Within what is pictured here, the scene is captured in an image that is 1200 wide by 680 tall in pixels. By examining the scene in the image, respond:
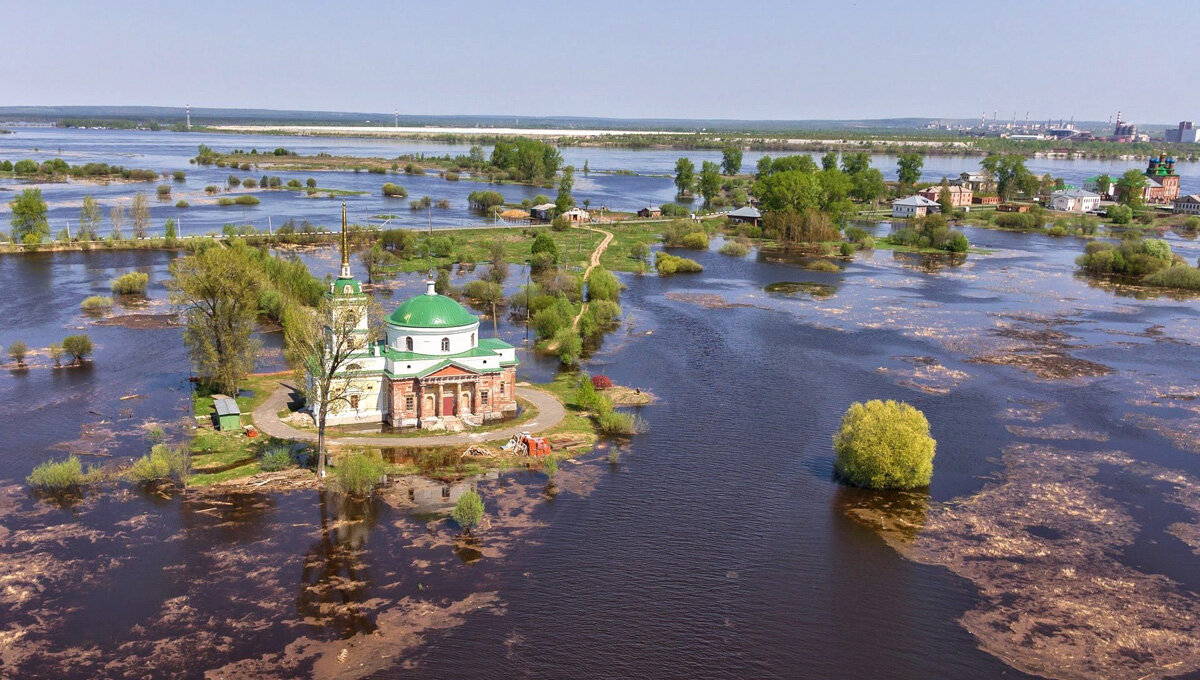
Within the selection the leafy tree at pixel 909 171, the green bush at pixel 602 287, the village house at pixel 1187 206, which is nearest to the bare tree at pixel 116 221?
the green bush at pixel 602 287

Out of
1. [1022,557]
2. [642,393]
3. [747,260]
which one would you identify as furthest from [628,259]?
[1022,557]

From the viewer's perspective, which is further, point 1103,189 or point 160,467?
point 1103,189

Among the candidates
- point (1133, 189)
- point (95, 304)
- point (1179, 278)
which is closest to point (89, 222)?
point (95, 304)

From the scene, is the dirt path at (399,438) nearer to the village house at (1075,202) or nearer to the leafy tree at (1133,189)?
the village house at (1075,202)

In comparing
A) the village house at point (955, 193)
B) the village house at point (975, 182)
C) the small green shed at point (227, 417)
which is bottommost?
the small green shed at point (227, 417)

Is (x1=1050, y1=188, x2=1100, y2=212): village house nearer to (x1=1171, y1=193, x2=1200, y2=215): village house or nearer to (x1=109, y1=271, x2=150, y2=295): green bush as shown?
(x1=1171, y1=193, x2=1200, y2=215): village house

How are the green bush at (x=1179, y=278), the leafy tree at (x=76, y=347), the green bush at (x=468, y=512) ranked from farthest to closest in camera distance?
the green bush at (x=1179, y=278)
the leafy tree at (x=76, y=347)
the green bush at (x=468, y=512)

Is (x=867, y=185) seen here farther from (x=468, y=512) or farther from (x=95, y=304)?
(x=468, y=512)
